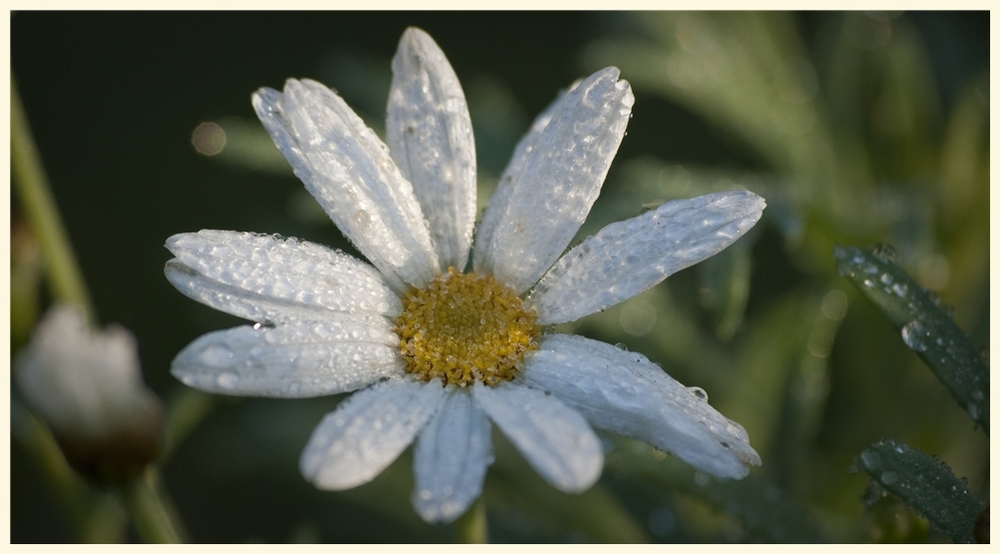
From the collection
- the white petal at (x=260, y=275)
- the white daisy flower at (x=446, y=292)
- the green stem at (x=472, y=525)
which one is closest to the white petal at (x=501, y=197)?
the white daisy flower at (x=446, y=292)

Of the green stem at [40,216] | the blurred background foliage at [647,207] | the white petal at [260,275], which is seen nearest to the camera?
the white petal at [260,275]

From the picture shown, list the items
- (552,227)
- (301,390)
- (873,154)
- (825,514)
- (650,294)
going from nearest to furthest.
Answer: (301,390)
(552,227)
(825,514)
(650,294)
(873,154)

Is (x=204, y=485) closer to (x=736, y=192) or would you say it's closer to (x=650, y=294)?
(x=650, y=294)

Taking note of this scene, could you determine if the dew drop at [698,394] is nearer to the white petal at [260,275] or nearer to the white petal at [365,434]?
the white petal at [365,434]

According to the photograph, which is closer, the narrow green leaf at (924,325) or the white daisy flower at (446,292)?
the white daisy flower at (446,292)

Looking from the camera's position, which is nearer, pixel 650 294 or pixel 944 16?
pixel 650 294

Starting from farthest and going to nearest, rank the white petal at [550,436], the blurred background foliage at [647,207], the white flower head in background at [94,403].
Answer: the blurred background foliage at [647,207] < the white flower head in background at [94,403] < the white petal at [550,436]

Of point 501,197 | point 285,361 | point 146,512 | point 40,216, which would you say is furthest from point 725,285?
point 40,216

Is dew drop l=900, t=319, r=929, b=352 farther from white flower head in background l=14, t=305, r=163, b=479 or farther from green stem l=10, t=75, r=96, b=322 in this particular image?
green stem l=10, t=75, r=96, b=322

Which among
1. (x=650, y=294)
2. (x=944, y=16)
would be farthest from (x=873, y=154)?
(x=650, y=294)
